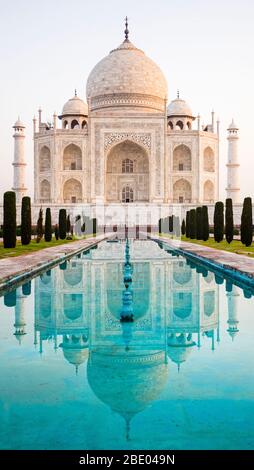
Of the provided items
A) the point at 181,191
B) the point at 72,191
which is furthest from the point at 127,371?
the point at 181,191

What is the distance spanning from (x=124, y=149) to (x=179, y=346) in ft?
84.8

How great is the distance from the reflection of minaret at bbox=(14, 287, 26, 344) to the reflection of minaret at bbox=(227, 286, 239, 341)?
61.9 inches

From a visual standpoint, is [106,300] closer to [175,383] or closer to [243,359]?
[243,359]

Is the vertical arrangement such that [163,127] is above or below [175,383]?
above

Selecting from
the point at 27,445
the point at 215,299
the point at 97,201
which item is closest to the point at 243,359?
the point at 27,445

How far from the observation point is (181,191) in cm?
2775

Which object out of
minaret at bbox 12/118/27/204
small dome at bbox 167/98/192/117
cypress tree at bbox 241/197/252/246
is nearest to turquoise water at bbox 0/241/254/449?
cypress tree at bbox 241/197/252/246

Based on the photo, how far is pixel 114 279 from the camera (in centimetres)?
646

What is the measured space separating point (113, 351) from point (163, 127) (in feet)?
79.6

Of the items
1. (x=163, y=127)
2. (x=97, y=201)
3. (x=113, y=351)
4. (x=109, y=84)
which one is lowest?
(x=113, y=351)

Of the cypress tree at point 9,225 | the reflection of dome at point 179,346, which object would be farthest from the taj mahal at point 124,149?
the reflection of dome at point 179,346

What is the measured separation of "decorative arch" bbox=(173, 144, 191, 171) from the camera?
27656 millimetres

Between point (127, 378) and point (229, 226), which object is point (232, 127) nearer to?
point (229, 226)

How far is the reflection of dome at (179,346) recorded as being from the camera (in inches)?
117
